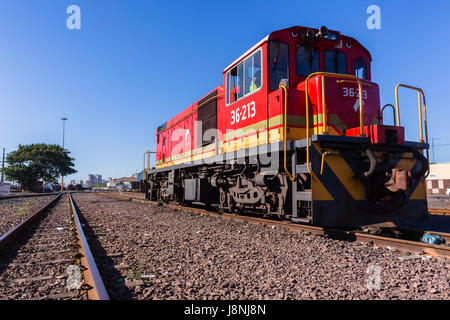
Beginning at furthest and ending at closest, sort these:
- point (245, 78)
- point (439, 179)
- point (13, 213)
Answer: point (439, 179) → point (13, 213) → point (245, 78)

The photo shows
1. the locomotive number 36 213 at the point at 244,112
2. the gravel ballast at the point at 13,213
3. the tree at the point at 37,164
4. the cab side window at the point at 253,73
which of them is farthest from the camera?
the tree at the point at 37,164

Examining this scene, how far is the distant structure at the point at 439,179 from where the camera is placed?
78.7 feet

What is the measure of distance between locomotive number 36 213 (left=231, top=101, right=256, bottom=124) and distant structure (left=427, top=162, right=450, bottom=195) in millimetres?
21381

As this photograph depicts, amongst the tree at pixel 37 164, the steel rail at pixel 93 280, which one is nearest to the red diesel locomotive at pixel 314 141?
the steel rail at pixel 93 280

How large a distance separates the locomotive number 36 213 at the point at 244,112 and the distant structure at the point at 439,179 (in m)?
21.4

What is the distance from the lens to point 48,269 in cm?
329

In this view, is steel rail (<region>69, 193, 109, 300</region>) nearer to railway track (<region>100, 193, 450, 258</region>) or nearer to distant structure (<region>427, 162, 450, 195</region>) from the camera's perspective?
railway track (<region>100, 193, 450, 258</region>)

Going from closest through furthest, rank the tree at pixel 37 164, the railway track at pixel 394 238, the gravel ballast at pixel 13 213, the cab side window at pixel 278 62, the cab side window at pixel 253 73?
1. the railway track at pixel 394 238
2. the cab side window at pixel 278 62
3. the cab side window at pixel 253 73
4. the gravel ballast at pixel 13 213
5. the tree at pixel 37 164

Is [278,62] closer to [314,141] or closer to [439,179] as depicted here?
[314,141]

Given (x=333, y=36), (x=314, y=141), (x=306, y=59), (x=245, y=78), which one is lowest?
(x=314, y=141)

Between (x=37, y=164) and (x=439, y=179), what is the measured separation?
44526 mm

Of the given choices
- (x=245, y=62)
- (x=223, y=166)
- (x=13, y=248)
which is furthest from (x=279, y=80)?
(x=13, y=248)

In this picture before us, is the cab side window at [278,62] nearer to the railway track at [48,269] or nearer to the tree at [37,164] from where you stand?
the railway track at [48,269]

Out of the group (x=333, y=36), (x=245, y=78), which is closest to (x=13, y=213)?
(x=245, y=78)
